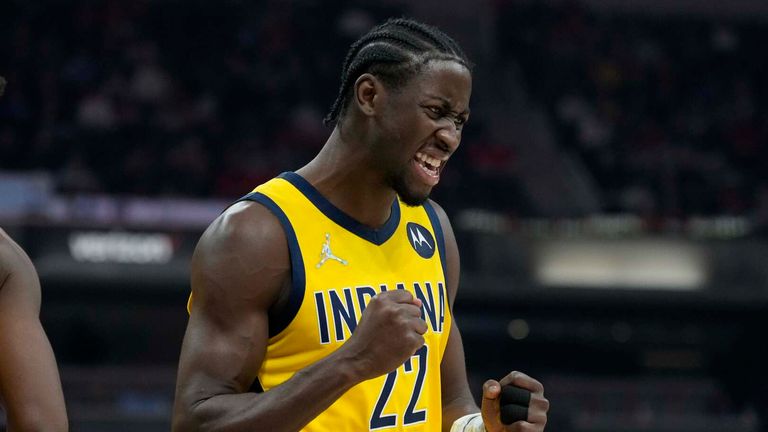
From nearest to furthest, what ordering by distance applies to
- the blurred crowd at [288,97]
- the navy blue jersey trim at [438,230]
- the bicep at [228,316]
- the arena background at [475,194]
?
the bicep at [228,316] < the navy blue jersey trim at [438,230] < the arena background at [475,194] < the blurred crowd at [288,97]

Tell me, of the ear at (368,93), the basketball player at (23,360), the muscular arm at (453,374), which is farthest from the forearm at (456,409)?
the basketball player at (23,360)

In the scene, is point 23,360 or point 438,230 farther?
point 438,230

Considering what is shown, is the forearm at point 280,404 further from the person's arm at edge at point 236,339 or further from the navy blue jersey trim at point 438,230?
the navy blue jersey trim at point 438,230

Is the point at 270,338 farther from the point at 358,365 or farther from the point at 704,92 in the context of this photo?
the point at 704,92

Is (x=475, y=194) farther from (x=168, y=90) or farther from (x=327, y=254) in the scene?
(x=327, y=254)

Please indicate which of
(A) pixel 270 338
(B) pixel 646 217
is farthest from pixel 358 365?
(B) pixel 646 217

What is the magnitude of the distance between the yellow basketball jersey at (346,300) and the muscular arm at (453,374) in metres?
0.12

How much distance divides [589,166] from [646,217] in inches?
71.0

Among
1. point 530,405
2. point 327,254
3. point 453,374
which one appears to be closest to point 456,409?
point 453,374

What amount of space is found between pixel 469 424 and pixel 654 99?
50.8ft

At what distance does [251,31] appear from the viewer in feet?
57.3

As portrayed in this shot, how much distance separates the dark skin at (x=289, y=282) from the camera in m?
2.96

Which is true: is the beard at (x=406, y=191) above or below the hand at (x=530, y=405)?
above

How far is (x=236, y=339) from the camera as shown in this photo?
3150mm
